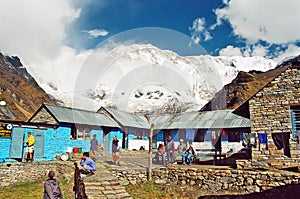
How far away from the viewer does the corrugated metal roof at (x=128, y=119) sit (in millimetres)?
29297

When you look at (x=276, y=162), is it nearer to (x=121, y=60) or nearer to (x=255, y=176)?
(x=255, y=176)

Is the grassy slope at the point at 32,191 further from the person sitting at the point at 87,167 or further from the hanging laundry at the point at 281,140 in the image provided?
the hanging laundry at the point at 281,140

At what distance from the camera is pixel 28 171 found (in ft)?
58.2

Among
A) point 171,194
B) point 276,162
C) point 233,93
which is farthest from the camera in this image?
point 233,93

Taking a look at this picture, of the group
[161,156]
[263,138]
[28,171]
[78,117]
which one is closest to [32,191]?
[28,171]

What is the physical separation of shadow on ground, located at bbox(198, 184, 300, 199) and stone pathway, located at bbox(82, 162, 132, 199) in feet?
15.0

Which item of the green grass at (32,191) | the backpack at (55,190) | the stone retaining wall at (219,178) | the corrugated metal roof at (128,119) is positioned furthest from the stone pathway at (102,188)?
the corrugated metal roof at (128,119)

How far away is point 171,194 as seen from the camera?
1298cm

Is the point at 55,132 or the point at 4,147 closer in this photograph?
the point at 4,147

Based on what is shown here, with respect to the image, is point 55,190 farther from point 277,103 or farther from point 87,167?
point 277,103

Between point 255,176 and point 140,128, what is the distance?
64.4 ft

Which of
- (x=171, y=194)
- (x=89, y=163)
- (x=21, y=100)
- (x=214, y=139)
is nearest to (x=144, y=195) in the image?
(x=171, y=194)

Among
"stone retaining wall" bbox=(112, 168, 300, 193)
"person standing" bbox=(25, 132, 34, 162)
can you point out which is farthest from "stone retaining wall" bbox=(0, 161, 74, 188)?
"stone retaining wall" bbox=(112, 168, 300, 193)

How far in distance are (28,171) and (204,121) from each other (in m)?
17.4
